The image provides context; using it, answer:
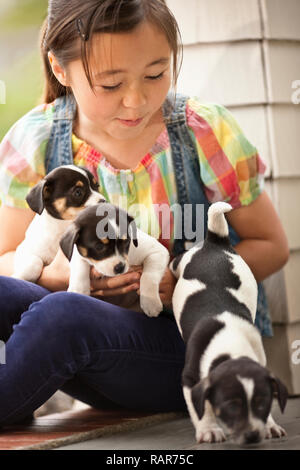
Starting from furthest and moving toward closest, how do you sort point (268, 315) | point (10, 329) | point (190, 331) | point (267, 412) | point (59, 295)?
point (268, 315) < point (10, 329) < point (59, 295) < point (190, 331) < point (267, 412)

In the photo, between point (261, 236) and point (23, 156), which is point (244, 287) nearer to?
point (261, 236)

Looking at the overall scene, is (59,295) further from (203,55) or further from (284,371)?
(203,55)

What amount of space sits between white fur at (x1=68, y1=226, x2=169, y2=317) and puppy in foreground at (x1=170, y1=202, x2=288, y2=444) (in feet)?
0.11

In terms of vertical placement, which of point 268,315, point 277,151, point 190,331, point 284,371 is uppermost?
point 277,151

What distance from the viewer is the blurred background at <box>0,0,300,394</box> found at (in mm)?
1319

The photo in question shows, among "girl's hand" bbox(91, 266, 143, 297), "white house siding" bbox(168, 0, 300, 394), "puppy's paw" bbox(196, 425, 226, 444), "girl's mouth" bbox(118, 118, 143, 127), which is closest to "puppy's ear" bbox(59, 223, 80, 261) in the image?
"girl's hand" bbox(91, 266, 143, 297)

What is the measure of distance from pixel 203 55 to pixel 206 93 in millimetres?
78

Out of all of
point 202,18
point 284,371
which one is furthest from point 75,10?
point 284,371

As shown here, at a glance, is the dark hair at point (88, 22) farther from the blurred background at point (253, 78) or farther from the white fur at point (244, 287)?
the white fur at point (244, 287)

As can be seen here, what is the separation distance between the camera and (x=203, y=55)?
1480 mm

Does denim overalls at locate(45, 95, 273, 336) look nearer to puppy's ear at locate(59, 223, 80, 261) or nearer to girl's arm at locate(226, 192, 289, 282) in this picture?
girl's arm at locate(226, 192, 289, 282)

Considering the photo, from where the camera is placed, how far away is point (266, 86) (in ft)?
4.69

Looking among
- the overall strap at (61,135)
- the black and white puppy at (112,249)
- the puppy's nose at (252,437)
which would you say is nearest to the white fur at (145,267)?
the black and white puppy at (112,249)

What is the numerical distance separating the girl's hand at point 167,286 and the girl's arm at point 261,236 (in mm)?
162
